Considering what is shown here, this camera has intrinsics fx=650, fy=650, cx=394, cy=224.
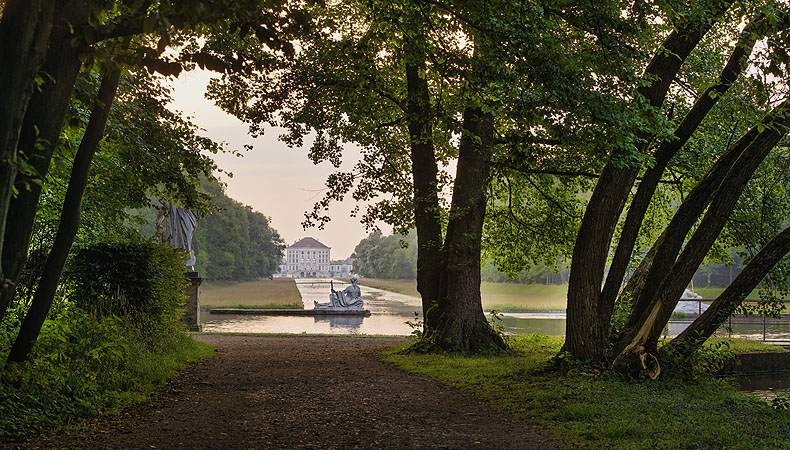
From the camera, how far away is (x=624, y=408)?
5953 mm

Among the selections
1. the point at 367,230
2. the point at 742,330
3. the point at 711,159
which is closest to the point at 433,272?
the point at 367,230

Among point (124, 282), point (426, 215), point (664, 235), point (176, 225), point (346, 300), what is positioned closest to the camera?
point (664, 235)

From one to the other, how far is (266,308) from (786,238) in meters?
28.1

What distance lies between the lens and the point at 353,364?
10.1 meters

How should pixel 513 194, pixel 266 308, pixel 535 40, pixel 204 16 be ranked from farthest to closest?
pixel 266 308
pixel 513 194
pixel 535 40
pixel 204 16

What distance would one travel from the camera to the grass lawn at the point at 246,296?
35.6m

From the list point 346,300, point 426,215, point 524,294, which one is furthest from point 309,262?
point 426,215

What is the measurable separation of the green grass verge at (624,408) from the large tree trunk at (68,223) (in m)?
4.43

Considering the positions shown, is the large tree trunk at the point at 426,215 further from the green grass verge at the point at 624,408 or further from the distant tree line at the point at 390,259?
the distant tree line at the point at 390,259

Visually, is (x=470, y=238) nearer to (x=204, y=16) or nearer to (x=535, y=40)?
(x=535, y=40)

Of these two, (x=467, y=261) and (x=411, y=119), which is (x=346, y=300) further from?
(x=411, y=119)

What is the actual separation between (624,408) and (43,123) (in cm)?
520

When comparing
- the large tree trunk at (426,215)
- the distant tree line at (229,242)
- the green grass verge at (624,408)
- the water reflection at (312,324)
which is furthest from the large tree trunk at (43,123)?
the distant tree line at (229,242)

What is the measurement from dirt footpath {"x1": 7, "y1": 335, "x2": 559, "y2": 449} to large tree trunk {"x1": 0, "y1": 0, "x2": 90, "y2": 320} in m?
1.69
